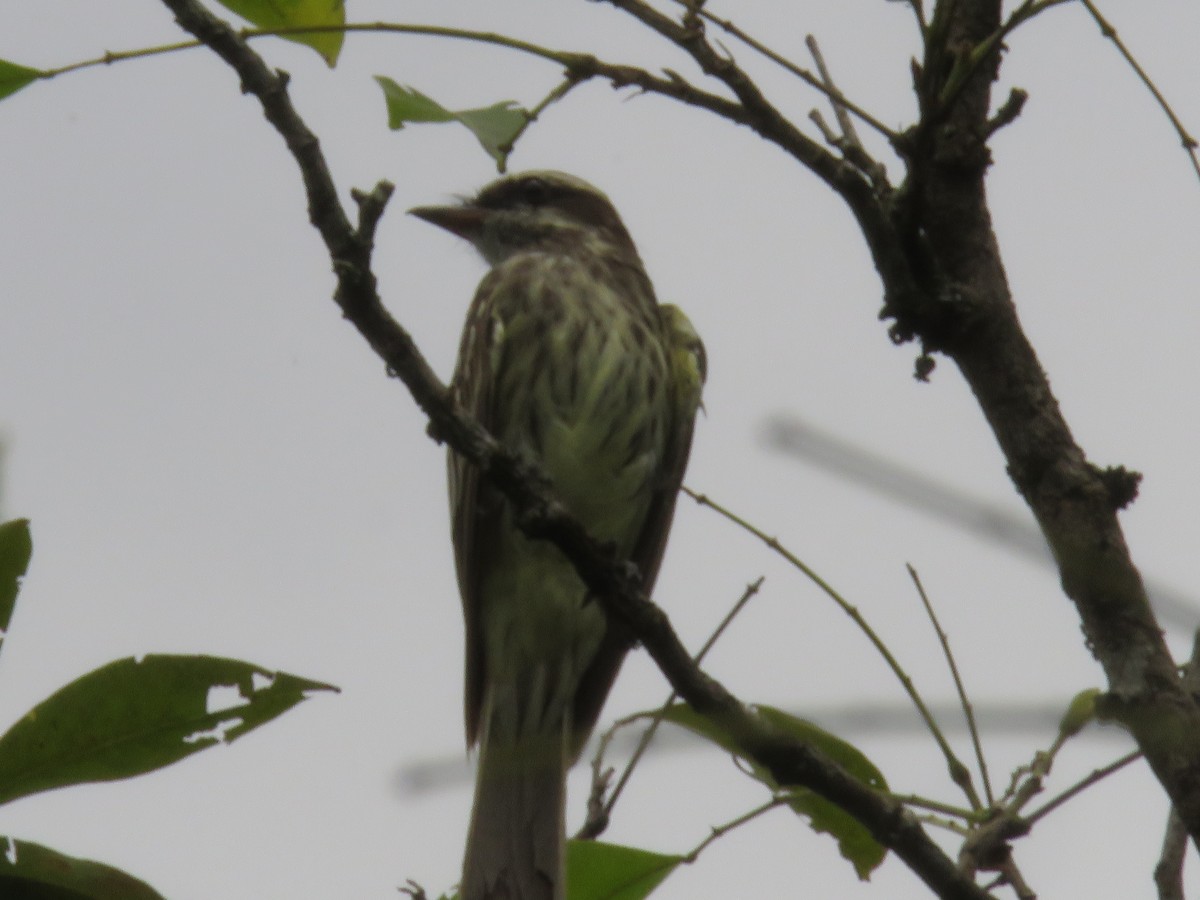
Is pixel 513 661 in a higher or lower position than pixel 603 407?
lower

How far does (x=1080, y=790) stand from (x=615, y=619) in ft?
3.28

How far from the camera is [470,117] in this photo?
2.72 m

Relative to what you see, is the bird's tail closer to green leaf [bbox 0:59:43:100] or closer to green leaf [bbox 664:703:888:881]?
green leaf [bbox 664:703:888:881]

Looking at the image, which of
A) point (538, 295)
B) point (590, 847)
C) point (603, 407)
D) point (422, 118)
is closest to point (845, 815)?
point (590, 847)

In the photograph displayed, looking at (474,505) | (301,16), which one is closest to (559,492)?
(474,505)

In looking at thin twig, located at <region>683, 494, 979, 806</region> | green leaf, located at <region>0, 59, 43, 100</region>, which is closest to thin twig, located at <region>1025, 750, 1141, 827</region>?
thin twig, located at <region>683, 494, 979, 806</region>

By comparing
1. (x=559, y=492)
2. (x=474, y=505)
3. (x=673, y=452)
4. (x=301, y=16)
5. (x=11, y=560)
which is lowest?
(x=11, y=560)

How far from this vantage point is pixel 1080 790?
263 centimetres

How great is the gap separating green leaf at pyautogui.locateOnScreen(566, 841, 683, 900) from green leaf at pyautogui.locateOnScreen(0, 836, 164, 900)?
1.09 metres

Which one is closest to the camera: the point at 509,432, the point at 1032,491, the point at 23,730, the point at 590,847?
the point at 23,730

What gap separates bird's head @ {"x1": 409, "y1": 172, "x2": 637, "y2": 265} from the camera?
21.9ft

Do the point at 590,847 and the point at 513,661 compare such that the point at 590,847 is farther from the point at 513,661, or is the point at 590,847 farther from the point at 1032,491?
the point at 513,661

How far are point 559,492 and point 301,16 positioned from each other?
9.22 feet

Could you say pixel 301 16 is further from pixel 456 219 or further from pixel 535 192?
pixel 535 192
